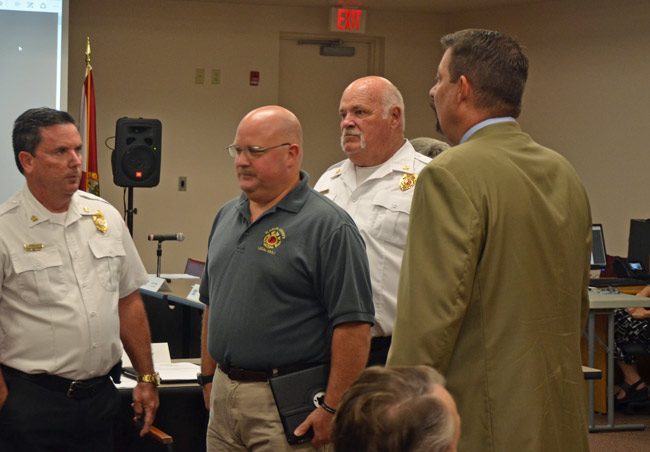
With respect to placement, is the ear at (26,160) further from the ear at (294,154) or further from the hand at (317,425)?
the hand at (317,425)

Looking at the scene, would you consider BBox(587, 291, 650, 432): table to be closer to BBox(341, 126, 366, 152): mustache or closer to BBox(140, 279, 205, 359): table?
BBox(140, 279, 205, 359): table

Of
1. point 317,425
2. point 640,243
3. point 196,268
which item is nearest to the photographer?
point 317,425

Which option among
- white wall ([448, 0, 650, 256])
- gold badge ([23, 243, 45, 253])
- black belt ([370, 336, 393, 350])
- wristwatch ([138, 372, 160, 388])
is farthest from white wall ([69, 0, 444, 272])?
black belt ([370, 336, 393, 350])

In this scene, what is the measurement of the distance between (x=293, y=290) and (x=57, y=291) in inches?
29.1

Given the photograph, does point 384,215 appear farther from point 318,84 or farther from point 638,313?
point 318,84

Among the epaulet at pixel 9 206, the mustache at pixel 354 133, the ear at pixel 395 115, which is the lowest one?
the epaulet at pixel 9 206

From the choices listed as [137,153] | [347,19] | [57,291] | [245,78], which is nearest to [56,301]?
[57,291]

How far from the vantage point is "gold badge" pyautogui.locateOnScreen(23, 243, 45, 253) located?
2.93m

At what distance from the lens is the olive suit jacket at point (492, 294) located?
6.34 ft

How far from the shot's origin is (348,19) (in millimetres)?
9562

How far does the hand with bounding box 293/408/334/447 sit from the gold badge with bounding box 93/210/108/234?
3.02 ft

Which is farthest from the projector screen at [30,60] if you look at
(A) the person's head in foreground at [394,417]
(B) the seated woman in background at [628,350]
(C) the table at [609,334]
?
(A) the person's head in foreground at [394,417]

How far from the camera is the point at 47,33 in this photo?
836cm

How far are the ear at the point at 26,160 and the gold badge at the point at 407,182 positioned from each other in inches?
44.6
